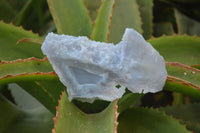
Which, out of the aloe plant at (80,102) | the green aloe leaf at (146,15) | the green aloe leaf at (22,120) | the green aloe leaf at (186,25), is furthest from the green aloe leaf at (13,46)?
the green aloe leaf at (186,25)

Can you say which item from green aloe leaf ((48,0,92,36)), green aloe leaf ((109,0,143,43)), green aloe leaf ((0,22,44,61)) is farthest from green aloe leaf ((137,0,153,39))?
green aloe leaf ((0,22,44,61))

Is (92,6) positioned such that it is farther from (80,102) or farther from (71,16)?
(80,102)

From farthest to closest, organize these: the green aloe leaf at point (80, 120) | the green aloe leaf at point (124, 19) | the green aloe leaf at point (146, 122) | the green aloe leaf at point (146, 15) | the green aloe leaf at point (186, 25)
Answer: the green aloe leaf at point (186, 25)
the green aloe leaf at point (146, 15)
the green aloe leaf at point (124, 19)
the green aloe leaf at point (146, 122)
the green aloe leaf at point (80, 120)

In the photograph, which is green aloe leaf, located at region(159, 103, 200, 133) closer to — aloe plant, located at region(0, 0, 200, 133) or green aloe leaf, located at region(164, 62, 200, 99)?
aloe plant, located at region(0, 0, 200, 133)

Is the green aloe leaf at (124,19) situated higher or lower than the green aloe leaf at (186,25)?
higher

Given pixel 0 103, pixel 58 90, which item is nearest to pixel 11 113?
pixel 0 103

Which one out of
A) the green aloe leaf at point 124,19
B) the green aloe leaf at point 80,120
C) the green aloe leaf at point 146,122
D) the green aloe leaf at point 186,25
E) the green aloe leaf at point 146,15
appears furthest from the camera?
the green aloe leaf at point 186,25

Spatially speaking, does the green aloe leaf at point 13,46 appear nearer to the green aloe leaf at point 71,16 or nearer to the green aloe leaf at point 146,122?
the green aloe leaf at point 71,16
